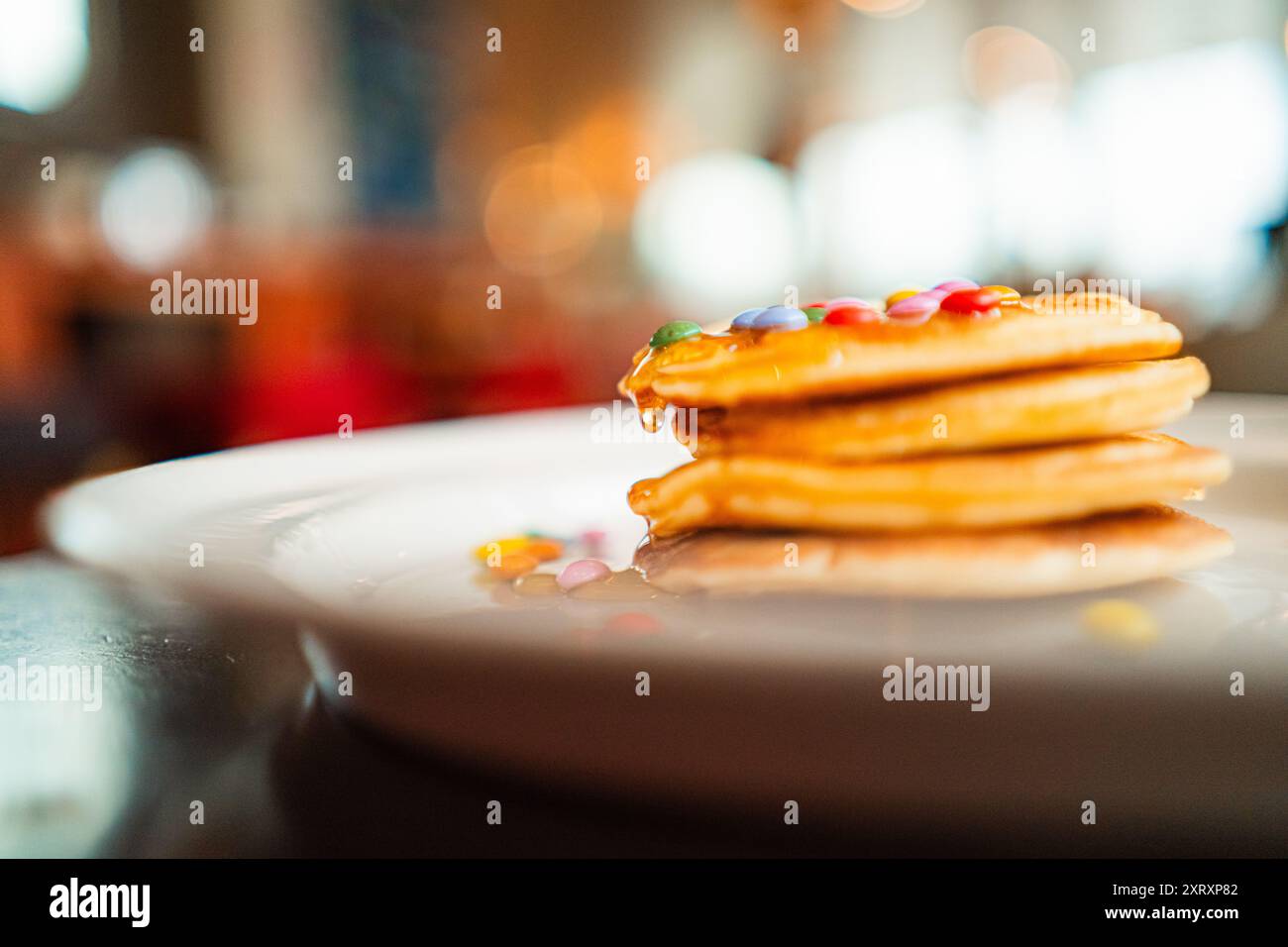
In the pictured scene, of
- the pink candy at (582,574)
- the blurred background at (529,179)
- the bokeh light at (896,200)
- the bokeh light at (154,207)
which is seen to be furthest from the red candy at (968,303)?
the bokeh light at (896,200)

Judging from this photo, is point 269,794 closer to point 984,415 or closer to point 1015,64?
point 984,415

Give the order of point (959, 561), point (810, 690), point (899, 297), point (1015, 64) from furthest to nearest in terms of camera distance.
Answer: point (1015, 64) → point (899, 297) → point (959, 561) → point (810, 690)

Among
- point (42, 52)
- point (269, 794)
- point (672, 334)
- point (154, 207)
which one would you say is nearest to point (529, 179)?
point (154, 207)

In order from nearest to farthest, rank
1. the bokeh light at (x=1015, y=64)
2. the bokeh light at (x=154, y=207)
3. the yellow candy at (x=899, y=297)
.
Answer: the yellow candy at (x=899, y=297) → the bokeh light at (x=154, y=207) → the bokeh light at (x=1015, y=64)

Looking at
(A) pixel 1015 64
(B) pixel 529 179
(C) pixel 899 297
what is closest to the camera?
(C) pixel 899 297

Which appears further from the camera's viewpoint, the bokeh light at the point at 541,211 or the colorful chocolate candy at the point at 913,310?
the bokeh light at the point at 541,211

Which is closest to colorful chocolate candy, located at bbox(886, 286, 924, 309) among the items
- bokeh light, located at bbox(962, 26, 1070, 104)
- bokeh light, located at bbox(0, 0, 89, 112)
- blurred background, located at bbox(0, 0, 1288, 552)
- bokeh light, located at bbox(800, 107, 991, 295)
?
blurred background, located at bbox(0, 0, 1288, 552)

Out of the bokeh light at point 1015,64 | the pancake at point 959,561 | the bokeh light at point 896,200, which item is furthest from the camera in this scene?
the bokeh light at point 896,200

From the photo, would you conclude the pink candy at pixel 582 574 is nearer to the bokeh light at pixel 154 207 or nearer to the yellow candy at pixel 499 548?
the yellow candy at pixel 499 548
